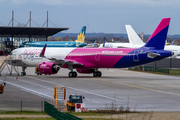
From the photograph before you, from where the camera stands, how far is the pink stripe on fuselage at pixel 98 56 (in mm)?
48625

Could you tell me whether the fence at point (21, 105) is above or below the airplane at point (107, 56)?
below

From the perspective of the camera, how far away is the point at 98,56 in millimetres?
49250

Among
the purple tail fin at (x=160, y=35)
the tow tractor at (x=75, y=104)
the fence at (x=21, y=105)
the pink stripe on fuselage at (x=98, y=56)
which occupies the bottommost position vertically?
the fence at (x=21, y=105)

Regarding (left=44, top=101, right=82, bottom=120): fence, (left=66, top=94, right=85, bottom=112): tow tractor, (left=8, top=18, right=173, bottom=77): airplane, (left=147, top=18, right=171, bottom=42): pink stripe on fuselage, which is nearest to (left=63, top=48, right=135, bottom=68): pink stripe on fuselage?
(left=8, top=18, right=173, bottom=77): airplane

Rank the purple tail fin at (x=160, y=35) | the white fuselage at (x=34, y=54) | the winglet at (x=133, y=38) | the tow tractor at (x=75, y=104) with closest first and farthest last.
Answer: the tow tractor at (x=75, y=104)
the purple tail fin at (x=160, y=35)
the white fuselage at (x=34, y=54)
the winglet at (x=133, y=38)

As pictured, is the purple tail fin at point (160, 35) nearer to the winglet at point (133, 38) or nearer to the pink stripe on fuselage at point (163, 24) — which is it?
the pink stripe on fuselage at point (163, 24)

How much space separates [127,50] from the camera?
160 ft

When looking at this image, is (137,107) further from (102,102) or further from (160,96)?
(160,96)

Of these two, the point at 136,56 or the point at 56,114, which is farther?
the point at 136,56

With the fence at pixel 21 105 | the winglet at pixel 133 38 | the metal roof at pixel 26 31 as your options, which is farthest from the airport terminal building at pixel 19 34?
the fence at pixel 21 105

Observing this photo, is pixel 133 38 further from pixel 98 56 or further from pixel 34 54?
pixel 98 56

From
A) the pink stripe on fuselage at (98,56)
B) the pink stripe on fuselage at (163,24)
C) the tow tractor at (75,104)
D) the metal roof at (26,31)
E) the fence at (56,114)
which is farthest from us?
the metal roof at (26,31)

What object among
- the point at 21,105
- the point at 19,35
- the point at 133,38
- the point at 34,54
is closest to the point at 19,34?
the point at 19,35

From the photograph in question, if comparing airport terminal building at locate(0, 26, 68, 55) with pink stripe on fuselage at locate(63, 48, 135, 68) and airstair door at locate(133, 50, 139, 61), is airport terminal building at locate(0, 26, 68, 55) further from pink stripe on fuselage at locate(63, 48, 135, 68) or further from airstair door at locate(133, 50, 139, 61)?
airstair door at locate(133, 50, 139, 61)
